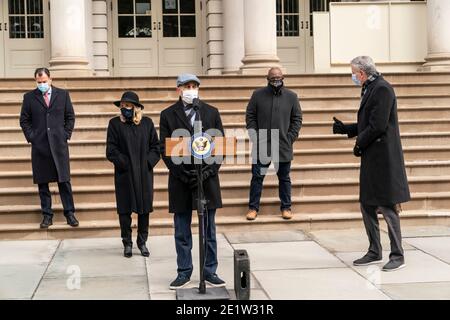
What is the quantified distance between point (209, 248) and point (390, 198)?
1.87 meters

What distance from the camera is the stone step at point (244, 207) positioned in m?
9.77

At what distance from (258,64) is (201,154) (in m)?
7.63

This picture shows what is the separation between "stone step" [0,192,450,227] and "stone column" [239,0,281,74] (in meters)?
4.08

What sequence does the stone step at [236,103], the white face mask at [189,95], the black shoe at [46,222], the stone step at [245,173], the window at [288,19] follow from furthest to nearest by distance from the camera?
1. the window at [288,19]
2. the stone step at [236,103]
3. the stone step at [245,173]
4. the black shoe at [46,222]
5. the white face mask at [189,95]

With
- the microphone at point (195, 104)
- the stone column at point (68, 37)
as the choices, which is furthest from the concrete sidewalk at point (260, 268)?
the stone column at point (68, 37)

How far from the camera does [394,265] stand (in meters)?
7.48

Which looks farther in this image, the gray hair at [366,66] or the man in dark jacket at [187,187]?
the gray hair at [366,66]

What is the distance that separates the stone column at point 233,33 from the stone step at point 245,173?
5.74 metres

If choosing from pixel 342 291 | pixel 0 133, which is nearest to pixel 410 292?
pixel 342 291

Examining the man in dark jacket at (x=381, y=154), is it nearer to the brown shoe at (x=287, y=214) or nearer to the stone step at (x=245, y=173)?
the brown shoe at (x=287, y=214)

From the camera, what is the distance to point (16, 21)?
17172 millimetres

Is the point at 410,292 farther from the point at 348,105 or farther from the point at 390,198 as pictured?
the point at 348,105
